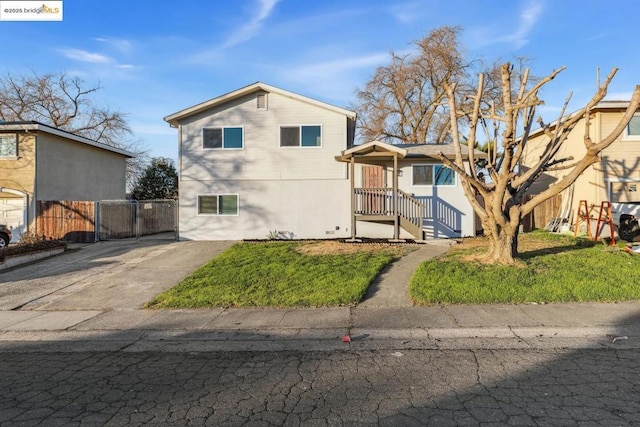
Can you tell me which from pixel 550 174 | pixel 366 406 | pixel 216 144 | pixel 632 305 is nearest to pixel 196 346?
pixel 366 406

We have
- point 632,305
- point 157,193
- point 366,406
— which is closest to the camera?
point 366,406

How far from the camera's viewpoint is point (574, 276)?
8156mm

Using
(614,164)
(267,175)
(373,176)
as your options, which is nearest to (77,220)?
(267,175)

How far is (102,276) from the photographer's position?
1032cm

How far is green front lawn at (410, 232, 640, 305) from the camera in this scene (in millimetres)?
7168

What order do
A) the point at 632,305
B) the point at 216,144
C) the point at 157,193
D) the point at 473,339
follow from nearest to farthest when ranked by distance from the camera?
1. the point at 473,339
2. the point at 632,305
3. the point at 216,144
4. the point at 157,193

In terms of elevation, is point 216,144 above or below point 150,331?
above

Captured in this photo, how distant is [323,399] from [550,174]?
→ 64.5 feet

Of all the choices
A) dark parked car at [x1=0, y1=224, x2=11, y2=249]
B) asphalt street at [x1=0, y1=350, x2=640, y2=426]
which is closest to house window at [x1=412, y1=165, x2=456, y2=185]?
asphalt street at [x1=0, y1=350, x2=640, y2=426]

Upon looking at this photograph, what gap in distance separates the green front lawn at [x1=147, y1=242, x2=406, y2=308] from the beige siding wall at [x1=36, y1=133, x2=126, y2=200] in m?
11.4

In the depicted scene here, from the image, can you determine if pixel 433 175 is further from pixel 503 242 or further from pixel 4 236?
pixel 4 236

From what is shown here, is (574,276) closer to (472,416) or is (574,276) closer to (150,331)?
(472,416)

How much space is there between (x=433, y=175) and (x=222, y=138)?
878 cm

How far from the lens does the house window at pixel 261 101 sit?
654 inches
